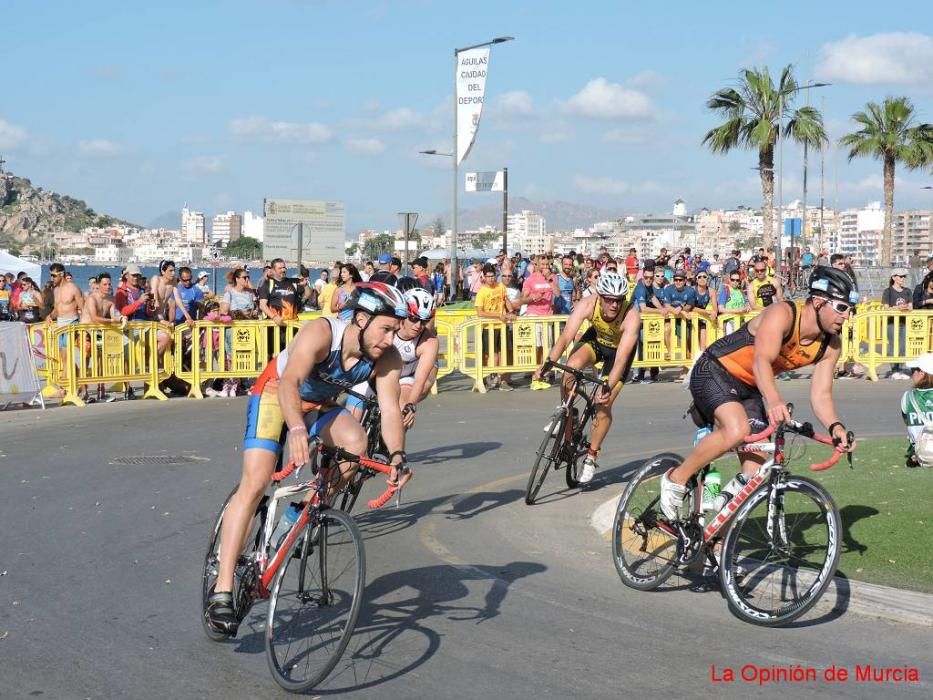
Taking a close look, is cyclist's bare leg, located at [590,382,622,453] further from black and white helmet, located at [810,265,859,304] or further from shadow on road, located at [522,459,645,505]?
black and white helmet, located at [810,265,859,304]

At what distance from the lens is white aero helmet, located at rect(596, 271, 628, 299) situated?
10.5 metres

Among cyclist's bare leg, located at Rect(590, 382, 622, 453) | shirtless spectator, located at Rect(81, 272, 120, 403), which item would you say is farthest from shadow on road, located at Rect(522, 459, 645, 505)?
shirtless spectator, located at Rect(81, 272, 120, 403)

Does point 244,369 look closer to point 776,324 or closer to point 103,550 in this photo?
point 103,550

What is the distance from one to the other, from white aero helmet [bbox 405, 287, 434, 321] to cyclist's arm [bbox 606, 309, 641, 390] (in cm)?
337

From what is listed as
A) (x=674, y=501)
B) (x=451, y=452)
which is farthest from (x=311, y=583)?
(x=451, y=452)

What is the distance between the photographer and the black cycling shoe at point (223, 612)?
6051 mm

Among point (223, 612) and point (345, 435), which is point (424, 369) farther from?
point (223, 612)

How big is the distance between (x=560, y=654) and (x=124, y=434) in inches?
396

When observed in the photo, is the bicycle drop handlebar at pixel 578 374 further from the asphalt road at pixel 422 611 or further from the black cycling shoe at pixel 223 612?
the black cycling shoe at pixel 223 612

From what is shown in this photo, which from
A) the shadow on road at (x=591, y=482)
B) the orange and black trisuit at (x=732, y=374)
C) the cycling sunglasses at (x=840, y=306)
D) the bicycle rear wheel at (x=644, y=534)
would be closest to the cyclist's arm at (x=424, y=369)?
the shadow on road at (x=591, y=482)

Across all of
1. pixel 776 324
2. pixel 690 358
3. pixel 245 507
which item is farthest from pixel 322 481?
pixel 690 358

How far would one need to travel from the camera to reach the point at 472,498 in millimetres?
10883

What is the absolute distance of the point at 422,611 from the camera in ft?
23.1

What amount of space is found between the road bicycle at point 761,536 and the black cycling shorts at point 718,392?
30cm
